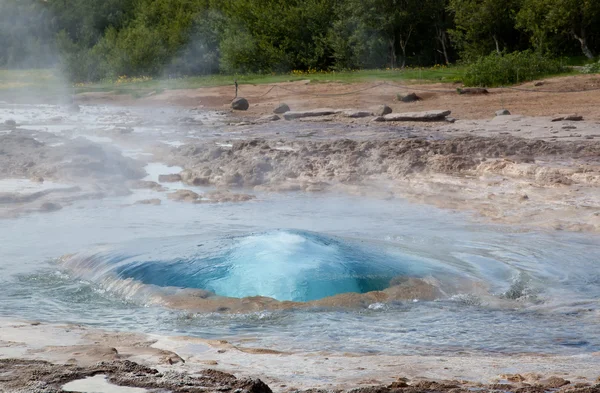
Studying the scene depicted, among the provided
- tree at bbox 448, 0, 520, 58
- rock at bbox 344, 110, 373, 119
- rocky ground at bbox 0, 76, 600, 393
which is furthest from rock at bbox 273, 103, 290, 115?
tree at bbox 448, 0, 520, 58

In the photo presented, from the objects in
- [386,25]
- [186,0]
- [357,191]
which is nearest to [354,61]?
[386,25]

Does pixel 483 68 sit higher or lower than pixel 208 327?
higher

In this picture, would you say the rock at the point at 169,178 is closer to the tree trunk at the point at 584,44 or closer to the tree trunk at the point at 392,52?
the tree trunk at the point at 584,44

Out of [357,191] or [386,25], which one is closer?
[357,191]

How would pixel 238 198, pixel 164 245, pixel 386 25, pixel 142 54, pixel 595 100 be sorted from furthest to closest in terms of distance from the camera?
pixel 142 54
pixel 386 25
pixel 595 100
pixel 238 198
pixel 164 245

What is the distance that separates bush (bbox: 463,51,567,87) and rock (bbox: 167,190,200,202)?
11.7 m

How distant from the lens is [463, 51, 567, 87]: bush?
19172 mm

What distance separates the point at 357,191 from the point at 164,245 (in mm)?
3347

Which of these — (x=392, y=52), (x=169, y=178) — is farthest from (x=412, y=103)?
(x=392, y=52)

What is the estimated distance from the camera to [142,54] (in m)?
34.9

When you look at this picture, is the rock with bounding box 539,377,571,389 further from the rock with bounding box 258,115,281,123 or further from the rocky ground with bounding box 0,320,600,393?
the rock with bounding box 258,115,281,123

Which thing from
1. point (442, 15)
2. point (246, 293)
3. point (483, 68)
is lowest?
point (246, 293)

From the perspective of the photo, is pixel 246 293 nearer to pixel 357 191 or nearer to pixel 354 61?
pixel 357 191

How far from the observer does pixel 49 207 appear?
A: 28.0 feet
